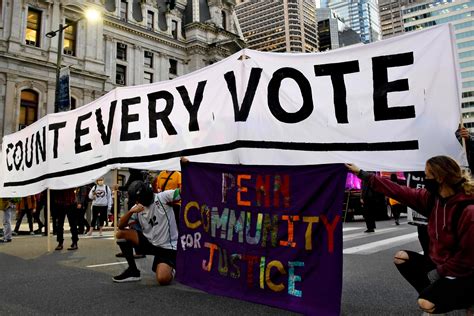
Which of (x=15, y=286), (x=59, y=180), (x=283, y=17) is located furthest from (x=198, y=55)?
(x=283, y=17)

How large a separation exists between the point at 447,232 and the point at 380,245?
6212 mm

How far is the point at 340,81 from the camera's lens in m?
4.39

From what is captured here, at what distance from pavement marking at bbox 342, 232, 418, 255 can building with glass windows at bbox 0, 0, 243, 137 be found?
18.7 metres

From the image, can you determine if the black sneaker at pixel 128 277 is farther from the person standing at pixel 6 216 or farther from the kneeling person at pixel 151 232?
the person standing at pixel 6 216

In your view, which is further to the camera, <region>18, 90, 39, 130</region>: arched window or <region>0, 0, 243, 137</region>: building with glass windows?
<region>18, 90, 39, 130</region>: arched window

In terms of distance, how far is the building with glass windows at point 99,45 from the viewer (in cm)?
2717

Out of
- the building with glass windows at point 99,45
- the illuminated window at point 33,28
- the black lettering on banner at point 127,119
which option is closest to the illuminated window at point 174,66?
the building with glass windows at point 99,45

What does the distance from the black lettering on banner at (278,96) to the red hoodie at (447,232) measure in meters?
1.48

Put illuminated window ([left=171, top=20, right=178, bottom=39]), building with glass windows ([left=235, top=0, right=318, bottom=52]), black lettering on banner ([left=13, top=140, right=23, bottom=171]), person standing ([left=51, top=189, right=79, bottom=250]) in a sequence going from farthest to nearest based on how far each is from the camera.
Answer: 1. building with glass windows ([left=235, top=0, right=318, bottom=52])
2. illuminated window ([left=171, top=20, right=178, bottom=39])
3. black lettering on banner ([left=13, top=140, right=23, bottom=171])
4. person standing ([left=51, top=189, right=79, bottom=250])

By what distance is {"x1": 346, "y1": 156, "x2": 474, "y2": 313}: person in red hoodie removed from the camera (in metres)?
2.82

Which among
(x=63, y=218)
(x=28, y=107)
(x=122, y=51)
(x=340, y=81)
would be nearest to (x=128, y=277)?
(x=340, y=81)

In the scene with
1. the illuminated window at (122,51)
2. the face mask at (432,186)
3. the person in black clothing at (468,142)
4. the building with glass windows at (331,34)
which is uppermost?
the building with glass windows at (331,34)

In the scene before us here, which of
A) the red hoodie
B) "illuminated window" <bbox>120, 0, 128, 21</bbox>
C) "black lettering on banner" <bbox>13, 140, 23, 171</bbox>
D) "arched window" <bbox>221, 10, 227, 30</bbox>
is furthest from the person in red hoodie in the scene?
"arched window" <bbox>221, 10, 227, 30</bbox>

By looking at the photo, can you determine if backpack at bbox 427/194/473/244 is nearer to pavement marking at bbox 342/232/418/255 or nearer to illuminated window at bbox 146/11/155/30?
pavement marking at bbox 342/232/418/255
